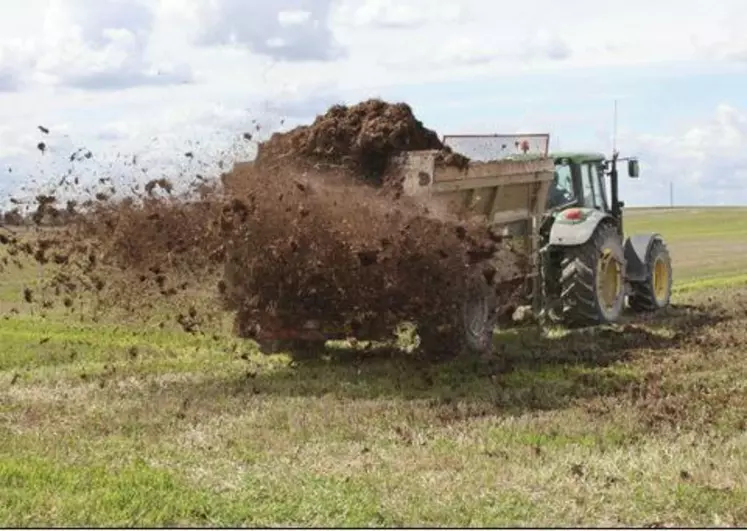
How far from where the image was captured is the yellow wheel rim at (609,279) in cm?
1407

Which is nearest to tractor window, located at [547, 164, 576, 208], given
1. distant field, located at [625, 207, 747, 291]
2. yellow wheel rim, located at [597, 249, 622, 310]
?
yellow wheel rim, located at [597, 249, 622, 310]

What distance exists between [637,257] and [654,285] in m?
0.76

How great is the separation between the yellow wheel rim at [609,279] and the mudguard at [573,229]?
51cm

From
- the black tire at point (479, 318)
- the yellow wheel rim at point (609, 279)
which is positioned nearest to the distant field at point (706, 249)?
the yellow wheel rim at point (609, 279)

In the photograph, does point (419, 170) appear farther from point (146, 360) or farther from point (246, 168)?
point (146, 360)

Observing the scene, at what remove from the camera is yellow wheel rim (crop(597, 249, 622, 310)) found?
46.2 ft

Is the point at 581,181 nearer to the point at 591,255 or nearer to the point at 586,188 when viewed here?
the point at 586,188

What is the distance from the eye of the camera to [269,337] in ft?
33.9

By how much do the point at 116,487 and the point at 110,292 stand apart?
4.44m

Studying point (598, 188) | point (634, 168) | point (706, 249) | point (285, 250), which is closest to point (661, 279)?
point (634, 168)

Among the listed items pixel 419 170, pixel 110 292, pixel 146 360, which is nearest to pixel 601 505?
pixel 419 170

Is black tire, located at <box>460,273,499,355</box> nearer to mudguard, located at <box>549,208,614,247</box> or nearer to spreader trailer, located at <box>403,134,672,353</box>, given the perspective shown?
spreader trailer, located at <box>403,134,672,353</box>

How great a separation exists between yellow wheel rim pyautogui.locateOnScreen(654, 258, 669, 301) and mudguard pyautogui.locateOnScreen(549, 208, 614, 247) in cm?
276

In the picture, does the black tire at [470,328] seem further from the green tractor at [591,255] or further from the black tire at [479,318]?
the green tractor at [591,255]
